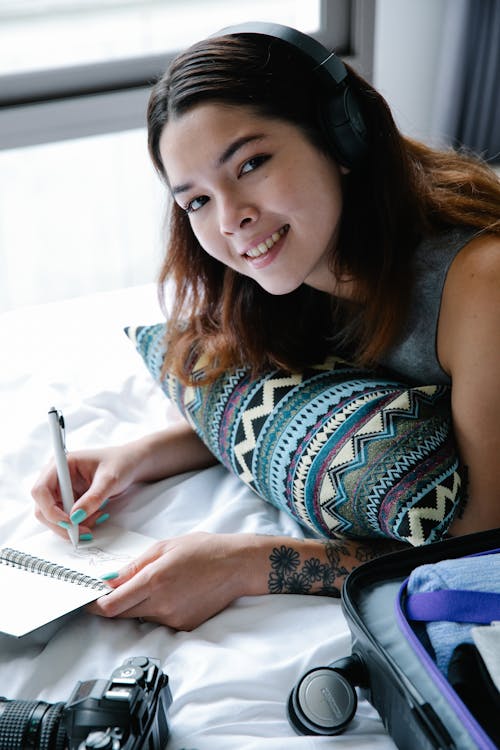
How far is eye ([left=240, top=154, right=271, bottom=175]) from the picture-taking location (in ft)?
3.12

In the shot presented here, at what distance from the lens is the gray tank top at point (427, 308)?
3.20 ft

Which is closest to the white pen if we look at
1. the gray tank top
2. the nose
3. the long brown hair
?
the long brown hair

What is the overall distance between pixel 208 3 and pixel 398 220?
4.96 feet

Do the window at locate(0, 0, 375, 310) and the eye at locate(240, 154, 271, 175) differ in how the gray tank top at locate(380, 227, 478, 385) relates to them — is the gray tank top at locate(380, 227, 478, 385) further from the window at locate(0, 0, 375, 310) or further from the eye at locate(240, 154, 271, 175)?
the window at locate(0, 0, 375, 310)

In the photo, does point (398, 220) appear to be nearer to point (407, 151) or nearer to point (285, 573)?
point (407, 151)

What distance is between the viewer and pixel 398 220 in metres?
1.02

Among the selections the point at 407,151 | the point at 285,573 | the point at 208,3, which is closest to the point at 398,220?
the point at 407,151

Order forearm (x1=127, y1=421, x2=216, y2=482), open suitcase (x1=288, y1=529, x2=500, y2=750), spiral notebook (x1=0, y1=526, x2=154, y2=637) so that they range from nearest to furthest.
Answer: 1. open suitcase (x1=288, y1=529, x2=500, y2=750)
2. spiral notebook (x1=0, y1=526, x2=154, y2=637)
3. forearm (x1=127, y1=421, x2=216, y2=482)

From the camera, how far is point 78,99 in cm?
197

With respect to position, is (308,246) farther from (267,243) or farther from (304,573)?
(304,573)

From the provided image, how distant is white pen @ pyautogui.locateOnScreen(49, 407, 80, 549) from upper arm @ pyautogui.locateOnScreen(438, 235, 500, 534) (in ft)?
1.62

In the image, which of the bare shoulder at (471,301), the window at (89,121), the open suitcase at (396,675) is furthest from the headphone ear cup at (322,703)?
the window at (89,121)

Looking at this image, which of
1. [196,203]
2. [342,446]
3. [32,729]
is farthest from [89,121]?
[32,729]

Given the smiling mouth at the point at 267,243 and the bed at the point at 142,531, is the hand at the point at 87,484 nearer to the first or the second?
the bed at the point at 142,531
